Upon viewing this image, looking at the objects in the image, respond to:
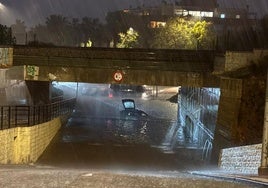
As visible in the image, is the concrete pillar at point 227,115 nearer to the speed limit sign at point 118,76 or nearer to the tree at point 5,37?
the speed limit sign at point 118,76

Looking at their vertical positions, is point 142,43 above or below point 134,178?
above

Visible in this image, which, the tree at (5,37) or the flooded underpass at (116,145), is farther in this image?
the tree at (5,37)

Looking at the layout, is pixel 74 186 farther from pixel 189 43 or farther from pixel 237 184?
pixel 189 43

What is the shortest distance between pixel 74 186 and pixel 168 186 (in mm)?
1868

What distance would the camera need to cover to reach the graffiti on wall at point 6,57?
26.2 meters

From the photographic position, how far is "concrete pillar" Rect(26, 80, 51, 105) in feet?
110

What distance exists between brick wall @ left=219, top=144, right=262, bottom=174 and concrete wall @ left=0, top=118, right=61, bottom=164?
7.33 metres

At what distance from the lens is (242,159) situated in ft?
51.6

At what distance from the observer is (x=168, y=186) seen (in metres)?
9.79

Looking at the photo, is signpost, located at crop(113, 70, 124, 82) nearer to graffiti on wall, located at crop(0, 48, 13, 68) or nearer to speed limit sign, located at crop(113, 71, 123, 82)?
speed limit sign, located at crop(113, 71, 123, 82)

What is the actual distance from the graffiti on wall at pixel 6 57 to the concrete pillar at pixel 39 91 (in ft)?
18.0

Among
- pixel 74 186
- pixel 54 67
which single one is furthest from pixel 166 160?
pixel 74 186

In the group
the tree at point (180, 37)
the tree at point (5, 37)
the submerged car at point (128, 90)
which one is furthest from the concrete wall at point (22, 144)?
the submerged car at point (128, 90)

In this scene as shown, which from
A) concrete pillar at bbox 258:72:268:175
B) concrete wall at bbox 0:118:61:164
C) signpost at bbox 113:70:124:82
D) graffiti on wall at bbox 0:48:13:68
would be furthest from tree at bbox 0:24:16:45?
concrete pillar at bbox 258:72:268:175
